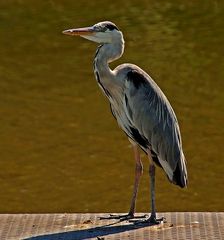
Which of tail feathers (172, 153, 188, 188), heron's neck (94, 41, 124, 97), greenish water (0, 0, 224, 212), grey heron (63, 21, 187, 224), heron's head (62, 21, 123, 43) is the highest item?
heron's head (62, 21, 123, 43)

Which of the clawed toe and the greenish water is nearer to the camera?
the clawed toe

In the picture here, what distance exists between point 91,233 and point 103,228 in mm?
121

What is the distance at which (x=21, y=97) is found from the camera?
1089cm

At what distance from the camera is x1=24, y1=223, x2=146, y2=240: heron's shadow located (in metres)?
5.75

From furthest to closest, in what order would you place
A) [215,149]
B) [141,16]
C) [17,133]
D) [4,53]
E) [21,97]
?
[141,16] → [4,53] → [21,97] → [17,133] → [215,149]

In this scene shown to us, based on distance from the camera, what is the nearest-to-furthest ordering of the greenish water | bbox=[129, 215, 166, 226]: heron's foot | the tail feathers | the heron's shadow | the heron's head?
1. the heron's shadow
2. bbox=[129, 215, 166, 226]: heron's foot
3. the tail feathers
4. the heron's head
5. the greenish water

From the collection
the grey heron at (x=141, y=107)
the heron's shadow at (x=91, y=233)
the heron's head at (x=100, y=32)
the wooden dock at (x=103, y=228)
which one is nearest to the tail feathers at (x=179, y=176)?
the grey heron at (x=141, y=107)

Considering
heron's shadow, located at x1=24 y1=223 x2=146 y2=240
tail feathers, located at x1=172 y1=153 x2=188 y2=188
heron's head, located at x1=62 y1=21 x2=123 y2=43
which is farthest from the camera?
heron's head, located at x1=62 y1=21 x2=123 y2=43

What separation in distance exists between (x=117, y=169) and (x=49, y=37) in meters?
6.01

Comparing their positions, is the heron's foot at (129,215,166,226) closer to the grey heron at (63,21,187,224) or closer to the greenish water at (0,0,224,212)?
the grey heron at (63,21,187,224)

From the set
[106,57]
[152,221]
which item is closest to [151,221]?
[152,221]

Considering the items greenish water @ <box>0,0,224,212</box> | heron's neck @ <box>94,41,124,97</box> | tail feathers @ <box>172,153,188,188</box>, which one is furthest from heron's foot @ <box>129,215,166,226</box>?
greenish water @ <box>0,0,224,212</box>

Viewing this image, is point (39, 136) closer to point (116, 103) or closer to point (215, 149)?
point (215, 149)

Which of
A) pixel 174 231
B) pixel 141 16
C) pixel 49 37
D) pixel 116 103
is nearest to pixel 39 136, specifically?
pixel 116 103
